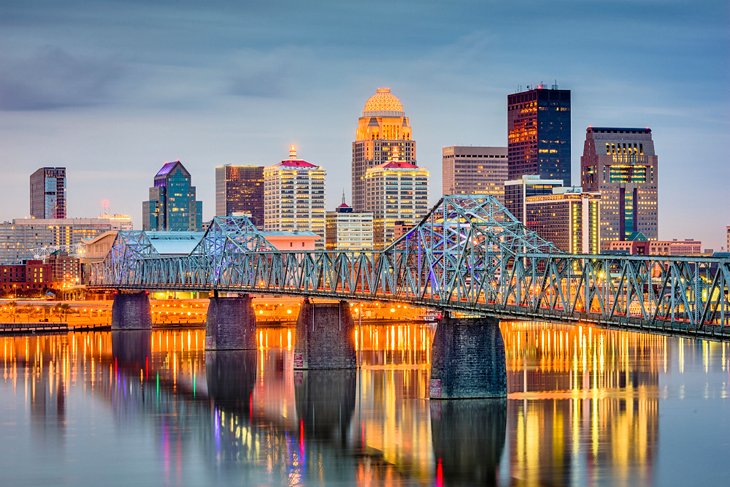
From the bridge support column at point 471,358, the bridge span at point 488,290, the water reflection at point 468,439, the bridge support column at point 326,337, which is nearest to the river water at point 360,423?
the water reflection at point 468,439

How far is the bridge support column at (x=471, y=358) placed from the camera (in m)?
102

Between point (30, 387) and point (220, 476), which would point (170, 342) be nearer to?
point (30, 387)

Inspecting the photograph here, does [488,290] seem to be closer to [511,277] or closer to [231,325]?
[511,277]

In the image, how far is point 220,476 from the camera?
81.1 meters

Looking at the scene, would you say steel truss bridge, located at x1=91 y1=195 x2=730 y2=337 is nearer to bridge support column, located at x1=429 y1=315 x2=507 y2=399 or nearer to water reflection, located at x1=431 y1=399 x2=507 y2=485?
bridge support column, located at x1=429 y1=315 x2=507 y2=399

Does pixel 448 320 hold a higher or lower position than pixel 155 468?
higher

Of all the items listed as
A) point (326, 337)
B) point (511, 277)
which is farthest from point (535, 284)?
point (326, 337)

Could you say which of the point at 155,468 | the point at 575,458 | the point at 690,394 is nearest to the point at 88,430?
the point at 155,468

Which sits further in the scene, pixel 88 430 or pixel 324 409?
pixel 324 409

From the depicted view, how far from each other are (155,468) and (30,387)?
1574 inches

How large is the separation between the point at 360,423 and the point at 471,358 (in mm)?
8915

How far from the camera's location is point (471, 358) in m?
102

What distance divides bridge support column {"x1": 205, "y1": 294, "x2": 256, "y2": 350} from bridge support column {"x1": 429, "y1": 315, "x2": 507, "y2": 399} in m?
54.9

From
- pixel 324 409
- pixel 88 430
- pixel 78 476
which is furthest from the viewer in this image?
pixel 324 409
